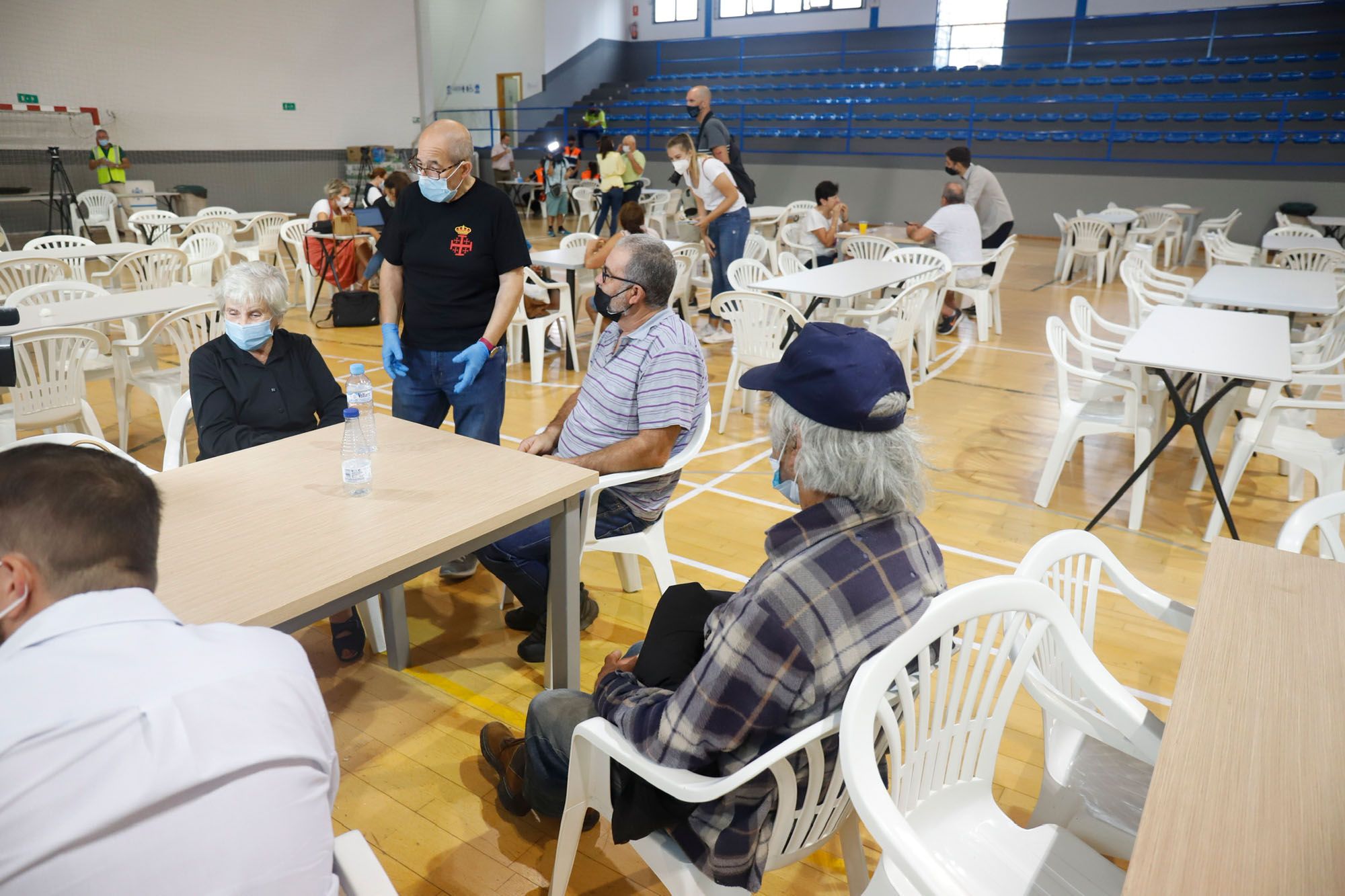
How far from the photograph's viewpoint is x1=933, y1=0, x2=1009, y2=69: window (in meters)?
15.0

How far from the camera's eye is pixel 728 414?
5289 mm

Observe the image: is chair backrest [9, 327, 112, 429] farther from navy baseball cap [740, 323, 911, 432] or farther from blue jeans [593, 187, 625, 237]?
blue jeans [593, 187, 625, 237]

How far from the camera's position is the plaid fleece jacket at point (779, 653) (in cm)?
130

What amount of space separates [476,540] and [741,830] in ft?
2.73

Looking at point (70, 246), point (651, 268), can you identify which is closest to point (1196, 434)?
point (651, 268)

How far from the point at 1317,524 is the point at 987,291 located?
222 inches

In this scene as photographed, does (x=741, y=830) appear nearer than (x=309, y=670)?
No

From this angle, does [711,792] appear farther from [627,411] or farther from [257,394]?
[257,394]

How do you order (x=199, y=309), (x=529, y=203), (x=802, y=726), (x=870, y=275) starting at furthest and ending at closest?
(x=529, y=203), (x=870, y=275), (x=199, y=309), (x=802, y=726)

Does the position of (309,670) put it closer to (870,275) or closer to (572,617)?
(572,617)

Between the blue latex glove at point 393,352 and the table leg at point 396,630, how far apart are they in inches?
33.4

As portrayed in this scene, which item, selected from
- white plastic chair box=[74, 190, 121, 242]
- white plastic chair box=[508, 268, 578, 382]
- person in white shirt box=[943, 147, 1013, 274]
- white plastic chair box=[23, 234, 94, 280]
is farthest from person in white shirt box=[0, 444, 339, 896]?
white plastic chair box=[74, 190, 121, 242]

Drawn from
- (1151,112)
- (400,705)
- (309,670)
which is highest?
(1151,112)

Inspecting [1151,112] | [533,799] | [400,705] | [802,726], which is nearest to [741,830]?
[802,726]
